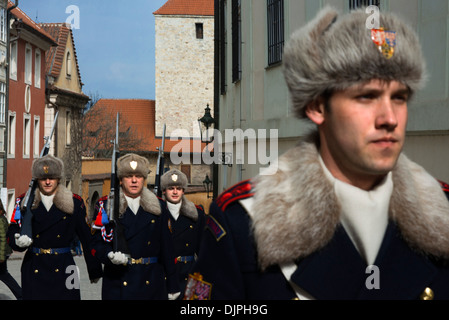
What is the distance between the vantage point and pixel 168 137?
6912cm

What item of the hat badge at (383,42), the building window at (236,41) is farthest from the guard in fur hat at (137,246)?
the building window at (236,41)

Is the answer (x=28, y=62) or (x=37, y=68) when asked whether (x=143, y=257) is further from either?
(x=37, y=68)

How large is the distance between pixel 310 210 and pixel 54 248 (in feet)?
22.7

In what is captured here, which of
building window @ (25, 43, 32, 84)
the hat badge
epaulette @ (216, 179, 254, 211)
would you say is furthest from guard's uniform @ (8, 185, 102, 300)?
building window @ (25, 43, 32, 84)

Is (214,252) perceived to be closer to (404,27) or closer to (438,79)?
(404,27)

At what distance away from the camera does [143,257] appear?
8.45 m

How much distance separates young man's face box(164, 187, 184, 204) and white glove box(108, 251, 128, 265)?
11.5 feet

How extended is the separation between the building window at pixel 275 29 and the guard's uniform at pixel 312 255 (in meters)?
11.5

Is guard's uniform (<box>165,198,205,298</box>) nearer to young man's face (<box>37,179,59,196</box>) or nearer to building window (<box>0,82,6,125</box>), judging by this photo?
young man's face (<box>37,179,59,196</box>)

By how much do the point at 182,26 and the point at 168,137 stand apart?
32.2 feet

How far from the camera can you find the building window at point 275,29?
46.8ft

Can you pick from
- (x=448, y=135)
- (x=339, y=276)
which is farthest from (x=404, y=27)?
(x=448, y=135)

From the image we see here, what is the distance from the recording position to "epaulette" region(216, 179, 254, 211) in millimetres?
2773

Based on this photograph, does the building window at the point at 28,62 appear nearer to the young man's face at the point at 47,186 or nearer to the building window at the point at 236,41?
the building window at the point at 236,41
